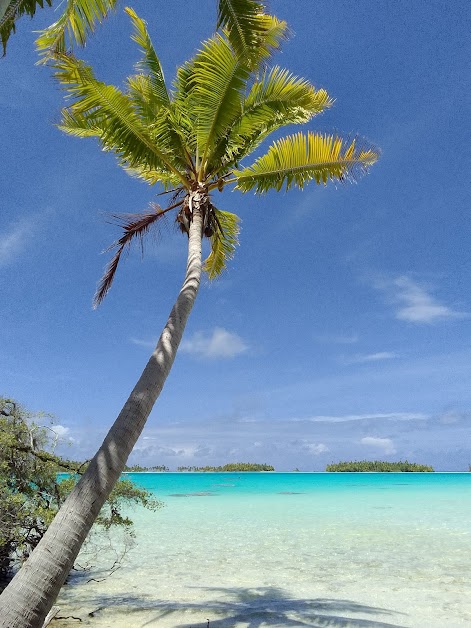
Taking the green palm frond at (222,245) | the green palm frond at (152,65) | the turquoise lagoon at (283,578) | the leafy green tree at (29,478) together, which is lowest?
the turquoise lagoon at (283,578)

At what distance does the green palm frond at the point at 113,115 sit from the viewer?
24.0ft

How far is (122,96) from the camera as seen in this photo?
7.53 metres

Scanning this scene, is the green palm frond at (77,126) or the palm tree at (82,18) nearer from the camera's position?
the palm tree at (82,18)

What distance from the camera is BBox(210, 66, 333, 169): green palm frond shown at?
820cm

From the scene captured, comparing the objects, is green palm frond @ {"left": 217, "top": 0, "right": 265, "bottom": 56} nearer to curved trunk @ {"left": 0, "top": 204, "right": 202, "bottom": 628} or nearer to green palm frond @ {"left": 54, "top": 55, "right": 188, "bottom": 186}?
green palm frond @ {"left": 54, "top": 55, "right": 188, "bottom": 186}

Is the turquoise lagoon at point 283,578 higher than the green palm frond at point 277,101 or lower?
lower

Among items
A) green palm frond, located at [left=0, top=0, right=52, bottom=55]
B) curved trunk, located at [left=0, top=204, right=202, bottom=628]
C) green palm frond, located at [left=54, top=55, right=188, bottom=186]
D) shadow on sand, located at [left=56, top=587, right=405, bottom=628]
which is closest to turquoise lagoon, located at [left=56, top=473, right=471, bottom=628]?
shadow on sand, located at [left=56, top=587, right=405, bottom=628]

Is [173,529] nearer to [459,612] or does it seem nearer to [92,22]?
[459,612]

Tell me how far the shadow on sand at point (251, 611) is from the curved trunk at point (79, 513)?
13.4 feet

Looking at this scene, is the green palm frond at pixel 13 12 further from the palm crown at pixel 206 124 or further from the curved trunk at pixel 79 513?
the curved trunk at pixel 79 513

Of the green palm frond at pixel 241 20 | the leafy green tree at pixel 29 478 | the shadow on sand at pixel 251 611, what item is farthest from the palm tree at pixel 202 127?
the shadow on sand at pixel 251 611

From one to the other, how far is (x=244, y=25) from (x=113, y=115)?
2568 mm

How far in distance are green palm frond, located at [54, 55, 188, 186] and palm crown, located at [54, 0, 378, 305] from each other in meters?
0.01

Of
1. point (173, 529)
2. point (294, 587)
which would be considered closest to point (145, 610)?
point (294, 587)
